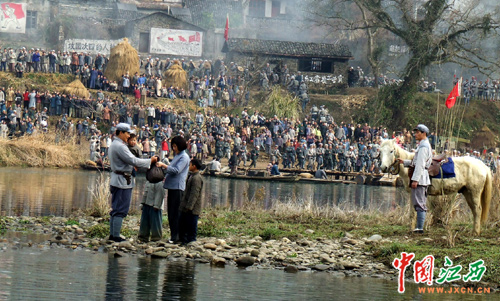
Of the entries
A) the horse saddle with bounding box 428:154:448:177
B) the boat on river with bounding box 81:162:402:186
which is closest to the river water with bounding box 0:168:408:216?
the boat on river with bounding box 81:162:402:186

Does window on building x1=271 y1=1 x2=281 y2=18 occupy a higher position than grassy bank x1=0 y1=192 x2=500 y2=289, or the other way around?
window on building x1=271 y1=1 x2=281 y2=18

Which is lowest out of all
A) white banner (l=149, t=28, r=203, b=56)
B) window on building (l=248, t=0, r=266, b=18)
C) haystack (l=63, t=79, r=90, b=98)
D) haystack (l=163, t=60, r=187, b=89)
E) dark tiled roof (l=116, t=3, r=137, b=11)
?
haystack (l=63, t=79, r=90, b=98)

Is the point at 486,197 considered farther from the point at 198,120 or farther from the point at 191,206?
the point at 198,120

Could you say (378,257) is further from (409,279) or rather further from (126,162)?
(126,162)

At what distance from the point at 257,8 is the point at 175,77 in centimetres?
3593

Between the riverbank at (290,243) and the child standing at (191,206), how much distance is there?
24 centimetres

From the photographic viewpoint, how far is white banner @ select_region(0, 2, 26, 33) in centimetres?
7450

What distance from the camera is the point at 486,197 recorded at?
17141 millimetres

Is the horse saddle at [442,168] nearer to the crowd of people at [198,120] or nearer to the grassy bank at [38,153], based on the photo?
the crowd of people at [198,120]

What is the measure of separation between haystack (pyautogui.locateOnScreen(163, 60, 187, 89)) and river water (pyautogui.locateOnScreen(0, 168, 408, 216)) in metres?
18.8

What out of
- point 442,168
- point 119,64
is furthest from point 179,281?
point 119,64

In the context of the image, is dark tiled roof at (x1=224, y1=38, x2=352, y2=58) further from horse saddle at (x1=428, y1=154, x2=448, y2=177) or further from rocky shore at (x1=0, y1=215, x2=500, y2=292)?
rocky shore at (x1=0, y1=215, x2=500, y2=292)

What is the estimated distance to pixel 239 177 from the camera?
41.9 m

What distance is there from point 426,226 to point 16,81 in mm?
41388
